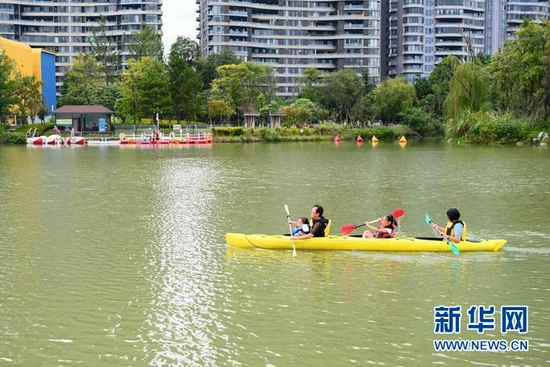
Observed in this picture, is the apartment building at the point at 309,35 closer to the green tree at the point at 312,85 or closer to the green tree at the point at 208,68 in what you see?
the green tree at the point at 312,85

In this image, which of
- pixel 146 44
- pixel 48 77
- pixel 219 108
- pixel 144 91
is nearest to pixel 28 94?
pixel 144 91

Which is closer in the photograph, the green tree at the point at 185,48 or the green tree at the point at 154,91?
the green tree at the point at 154,91

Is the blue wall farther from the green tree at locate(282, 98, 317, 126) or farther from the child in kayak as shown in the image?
the child in kayak

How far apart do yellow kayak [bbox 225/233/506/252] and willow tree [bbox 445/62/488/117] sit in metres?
54.4

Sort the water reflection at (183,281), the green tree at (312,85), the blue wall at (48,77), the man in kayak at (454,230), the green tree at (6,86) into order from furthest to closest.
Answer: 1. the green tree at (312,85)
2. the blue wall at (48,77)
3. the green tree at (6,86)
4. the man in kayak at (454,230)
5. the water reflection at (183,281)

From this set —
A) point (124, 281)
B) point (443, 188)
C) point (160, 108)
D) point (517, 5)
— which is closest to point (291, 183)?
point (443, 188)

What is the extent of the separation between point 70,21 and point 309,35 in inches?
1789

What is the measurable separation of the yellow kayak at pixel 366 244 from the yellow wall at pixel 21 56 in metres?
73.1

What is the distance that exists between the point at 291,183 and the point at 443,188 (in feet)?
21.6

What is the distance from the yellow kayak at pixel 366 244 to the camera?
1592 cm

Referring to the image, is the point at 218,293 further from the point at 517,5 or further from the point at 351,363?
the point at 517,5

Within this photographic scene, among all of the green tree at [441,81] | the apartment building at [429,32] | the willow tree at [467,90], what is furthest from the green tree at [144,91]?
the apartment building at [429,32]

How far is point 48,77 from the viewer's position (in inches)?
3772

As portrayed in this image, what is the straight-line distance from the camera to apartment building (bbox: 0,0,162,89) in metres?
129
